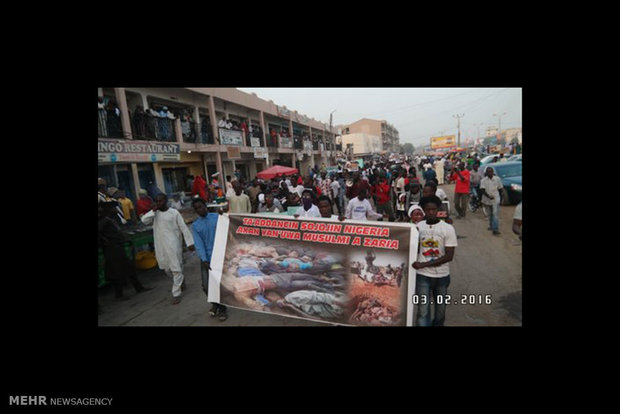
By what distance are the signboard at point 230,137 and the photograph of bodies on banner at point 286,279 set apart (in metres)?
13.7

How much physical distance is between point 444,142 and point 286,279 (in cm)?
7264

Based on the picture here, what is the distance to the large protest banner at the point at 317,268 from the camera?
312cm

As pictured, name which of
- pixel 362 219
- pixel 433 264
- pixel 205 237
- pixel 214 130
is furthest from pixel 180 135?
pixel 433 264

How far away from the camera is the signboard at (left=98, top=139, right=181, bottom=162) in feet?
26.7

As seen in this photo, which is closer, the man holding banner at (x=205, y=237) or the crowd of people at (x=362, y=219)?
the crowd of people at (x=362, y=219)

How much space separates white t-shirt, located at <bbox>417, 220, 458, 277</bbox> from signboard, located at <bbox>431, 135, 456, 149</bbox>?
69.0 m

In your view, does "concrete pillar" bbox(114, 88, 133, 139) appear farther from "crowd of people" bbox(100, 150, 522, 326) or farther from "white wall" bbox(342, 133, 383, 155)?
"white wall" bbox(342, 133, 383, 155)

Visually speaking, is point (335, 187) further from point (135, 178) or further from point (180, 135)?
point (135, 178)

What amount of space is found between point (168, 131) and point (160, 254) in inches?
400

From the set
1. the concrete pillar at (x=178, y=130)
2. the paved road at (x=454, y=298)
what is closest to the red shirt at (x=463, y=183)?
the paved road at (x=454, y=298)

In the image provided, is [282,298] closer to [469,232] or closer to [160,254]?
[160,254]

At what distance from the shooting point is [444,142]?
66188 mm

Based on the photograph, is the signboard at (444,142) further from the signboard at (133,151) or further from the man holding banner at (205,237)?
the man holding banner at (205,237)
